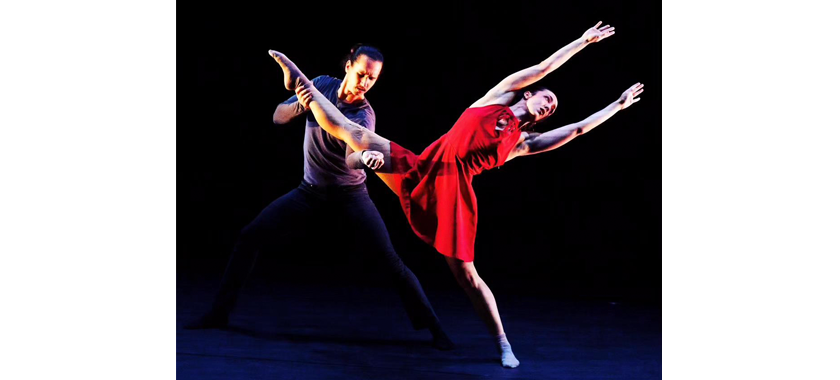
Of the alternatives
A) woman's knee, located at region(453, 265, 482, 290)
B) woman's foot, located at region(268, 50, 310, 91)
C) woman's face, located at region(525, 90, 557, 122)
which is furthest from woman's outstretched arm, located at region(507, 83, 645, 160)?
woman's foot, located at region(268, 50, 310, 91)

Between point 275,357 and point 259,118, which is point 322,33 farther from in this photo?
point 275,357

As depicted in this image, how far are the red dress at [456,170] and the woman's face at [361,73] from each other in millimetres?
394

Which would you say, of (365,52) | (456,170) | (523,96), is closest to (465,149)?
(456,170)

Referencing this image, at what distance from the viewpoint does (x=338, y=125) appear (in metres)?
4.68

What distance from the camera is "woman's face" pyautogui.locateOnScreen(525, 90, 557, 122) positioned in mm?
4605

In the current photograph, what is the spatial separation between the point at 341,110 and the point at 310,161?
337 mm

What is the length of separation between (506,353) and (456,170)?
0.97 meters

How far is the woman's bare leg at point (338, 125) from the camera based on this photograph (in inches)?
184

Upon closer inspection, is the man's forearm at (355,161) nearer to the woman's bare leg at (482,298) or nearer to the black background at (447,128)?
the woman's bare leg at (482,298)

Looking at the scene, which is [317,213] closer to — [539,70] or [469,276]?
[469,276]

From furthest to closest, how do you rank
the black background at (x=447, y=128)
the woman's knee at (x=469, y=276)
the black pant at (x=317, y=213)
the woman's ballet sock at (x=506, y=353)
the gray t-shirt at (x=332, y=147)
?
the black background at (x=447, y=128)
the gray t-shirt at (x=332, y=147)
the black pant at (x=317, y=213)
the woman's knee at (x=469, y=276)
the woman's ballet sock at (x=506, y=353)

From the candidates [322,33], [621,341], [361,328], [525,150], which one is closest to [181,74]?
[322,33]

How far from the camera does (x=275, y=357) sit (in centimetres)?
446

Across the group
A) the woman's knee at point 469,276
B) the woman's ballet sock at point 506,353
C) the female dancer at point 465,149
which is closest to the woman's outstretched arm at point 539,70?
the female dancer at point 465,149
